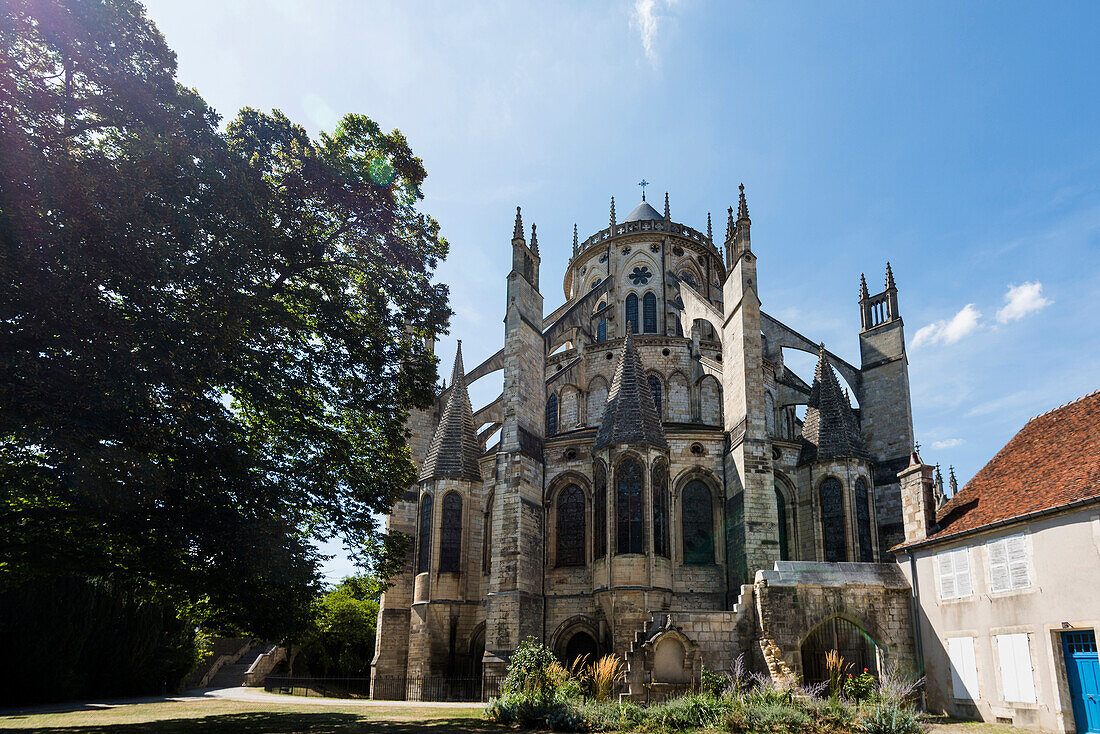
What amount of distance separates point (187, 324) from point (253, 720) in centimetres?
831

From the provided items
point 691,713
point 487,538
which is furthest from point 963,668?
point 487,538

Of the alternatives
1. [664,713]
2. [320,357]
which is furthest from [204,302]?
[664,713]

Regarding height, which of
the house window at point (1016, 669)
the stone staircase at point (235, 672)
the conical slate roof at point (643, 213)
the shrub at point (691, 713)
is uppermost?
the conical slate roof at point (643, 213)

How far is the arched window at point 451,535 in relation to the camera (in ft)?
84.3

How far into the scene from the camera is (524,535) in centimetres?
2338

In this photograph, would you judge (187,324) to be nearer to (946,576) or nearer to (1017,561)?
(1017,561)

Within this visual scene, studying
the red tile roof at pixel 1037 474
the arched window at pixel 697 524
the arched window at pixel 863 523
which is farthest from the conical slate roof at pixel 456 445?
the red tile roof at pixel 1037 474

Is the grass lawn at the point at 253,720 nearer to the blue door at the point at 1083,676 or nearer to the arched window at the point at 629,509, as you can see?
the arched window at the point at 629,509

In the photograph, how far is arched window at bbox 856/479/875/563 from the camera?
939 inches

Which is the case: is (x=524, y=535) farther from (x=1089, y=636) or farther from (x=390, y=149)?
(x=1089, y=636)

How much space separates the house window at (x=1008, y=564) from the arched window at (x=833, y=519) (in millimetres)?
9408

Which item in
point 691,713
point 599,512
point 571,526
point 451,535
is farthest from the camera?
point 451,535

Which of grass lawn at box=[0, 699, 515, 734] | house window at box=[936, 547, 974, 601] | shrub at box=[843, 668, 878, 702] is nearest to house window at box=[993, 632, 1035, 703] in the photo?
house window at box=[936, 547, 974, 601]

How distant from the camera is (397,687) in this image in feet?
82.8
